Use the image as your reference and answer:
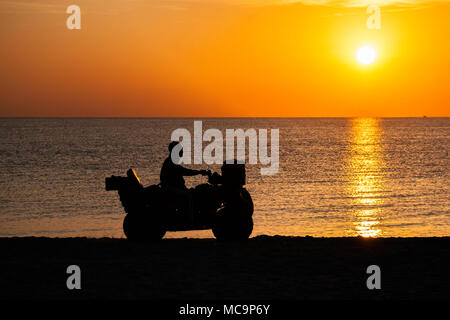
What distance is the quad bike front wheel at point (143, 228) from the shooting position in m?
12.6

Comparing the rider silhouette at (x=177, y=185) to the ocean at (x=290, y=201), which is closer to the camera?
the rider silhouette at (x=177, y=185)

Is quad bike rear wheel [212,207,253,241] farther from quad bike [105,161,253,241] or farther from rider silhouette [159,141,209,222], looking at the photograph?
rider silhouette [159,141,209,222]

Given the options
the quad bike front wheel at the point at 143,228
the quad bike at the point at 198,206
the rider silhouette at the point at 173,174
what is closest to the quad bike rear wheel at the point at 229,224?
the quad bike at the point at 198,206

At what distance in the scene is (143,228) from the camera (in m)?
12.7

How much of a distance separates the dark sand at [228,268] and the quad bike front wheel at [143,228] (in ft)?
0.70

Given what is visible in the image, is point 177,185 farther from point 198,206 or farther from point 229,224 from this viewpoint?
point 229,224

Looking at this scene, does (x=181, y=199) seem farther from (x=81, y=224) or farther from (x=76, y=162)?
(x=76, y=162)

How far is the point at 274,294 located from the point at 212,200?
177 inches

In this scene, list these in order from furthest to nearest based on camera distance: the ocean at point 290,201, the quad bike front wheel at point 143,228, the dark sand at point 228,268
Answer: the ocean at point 290,201, the quad bike front wheel at point 143,228, the dark sand at point 228,268

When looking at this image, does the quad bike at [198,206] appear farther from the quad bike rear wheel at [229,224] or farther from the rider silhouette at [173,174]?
the rider silhouette at [173,174]

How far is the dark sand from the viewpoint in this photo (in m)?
8.32

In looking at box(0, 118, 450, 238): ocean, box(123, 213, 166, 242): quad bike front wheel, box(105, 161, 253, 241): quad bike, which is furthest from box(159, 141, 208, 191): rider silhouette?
box(0, 118, 450, 238): ocean

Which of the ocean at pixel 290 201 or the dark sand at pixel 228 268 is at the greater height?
the ocean at pixel 290 201

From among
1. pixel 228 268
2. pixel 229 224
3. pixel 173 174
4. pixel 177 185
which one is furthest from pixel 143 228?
pixel 228 268
